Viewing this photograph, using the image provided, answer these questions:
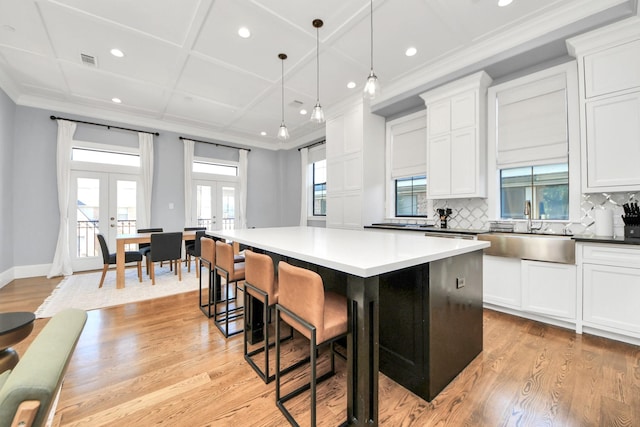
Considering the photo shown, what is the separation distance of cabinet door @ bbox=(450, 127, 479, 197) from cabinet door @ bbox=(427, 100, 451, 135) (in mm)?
176

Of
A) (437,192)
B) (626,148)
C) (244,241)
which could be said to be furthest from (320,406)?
(626,148)

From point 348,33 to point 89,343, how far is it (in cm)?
396

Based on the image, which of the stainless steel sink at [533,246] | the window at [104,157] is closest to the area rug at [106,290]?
the window at [104,157]

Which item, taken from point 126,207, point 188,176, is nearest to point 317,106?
point 188,176

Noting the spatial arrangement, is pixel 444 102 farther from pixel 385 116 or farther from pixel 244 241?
pixel 244 241

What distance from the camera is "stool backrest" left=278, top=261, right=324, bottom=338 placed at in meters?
1.26

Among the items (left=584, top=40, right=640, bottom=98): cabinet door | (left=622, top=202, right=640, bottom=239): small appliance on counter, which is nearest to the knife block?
(left=622, top=202, right=640, bottom=239): small appliance on counter

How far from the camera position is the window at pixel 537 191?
293 centimetres

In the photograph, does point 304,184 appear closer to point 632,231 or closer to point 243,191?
Answer: point 243,191

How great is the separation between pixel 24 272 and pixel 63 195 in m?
1.39

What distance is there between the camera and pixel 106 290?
146 inches

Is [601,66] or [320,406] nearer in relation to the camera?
[320,406]

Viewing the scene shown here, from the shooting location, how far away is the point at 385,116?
4656mm

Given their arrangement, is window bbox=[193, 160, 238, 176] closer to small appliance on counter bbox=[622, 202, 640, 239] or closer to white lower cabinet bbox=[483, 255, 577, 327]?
white lower cabinet bbox=[483, 255, 577, 327]
